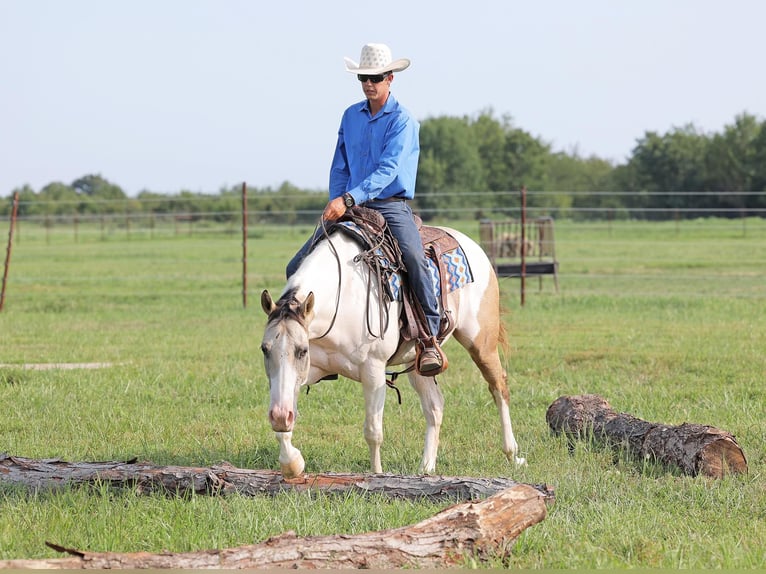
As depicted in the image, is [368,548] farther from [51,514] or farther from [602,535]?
[51,514]

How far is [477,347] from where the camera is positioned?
7621 millimetres

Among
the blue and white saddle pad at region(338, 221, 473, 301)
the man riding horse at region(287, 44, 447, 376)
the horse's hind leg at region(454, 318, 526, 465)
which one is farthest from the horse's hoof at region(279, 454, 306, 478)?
the horse's hind leg at region(454, 318, 526, 465)

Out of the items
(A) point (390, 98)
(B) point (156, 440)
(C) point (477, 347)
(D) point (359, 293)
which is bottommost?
(B) point (156, 440)

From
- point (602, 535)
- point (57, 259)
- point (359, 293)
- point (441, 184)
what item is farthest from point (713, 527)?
point (441, 184)

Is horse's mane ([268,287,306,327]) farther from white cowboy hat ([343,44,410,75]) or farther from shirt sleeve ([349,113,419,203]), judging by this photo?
white cowboy hat ([343,44,410,75])

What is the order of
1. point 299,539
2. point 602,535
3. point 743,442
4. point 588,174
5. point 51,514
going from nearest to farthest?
1. point 299,539
2. point 602,535
3. point 51,514
4. point 743,442
5. point 588,174

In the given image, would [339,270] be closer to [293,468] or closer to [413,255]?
[413,255]

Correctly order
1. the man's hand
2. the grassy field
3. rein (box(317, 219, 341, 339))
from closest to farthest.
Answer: the grassy field
rein (box(317, 219, 341, 339))
the man's hand

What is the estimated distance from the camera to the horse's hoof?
18.9ft

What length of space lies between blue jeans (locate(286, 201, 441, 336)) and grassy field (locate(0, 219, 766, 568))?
1119 mm

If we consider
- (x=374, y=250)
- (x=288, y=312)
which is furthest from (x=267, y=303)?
(x=374, y=250)

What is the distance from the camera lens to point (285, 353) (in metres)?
5.57

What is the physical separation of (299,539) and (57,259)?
32.1 m

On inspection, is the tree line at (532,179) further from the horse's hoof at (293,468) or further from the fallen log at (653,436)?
the horse's hoof at (293,468)
